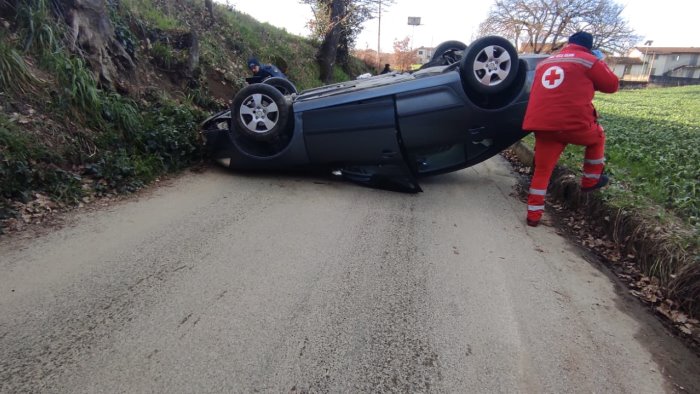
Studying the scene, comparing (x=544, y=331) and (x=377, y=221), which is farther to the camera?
(x=377, y=221)

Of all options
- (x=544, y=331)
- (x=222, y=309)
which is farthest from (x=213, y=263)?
(x=544, y=331)

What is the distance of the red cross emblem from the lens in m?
4.03

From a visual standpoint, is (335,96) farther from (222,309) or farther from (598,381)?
(598,381)

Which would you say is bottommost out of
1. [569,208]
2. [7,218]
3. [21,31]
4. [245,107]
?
[569,208]

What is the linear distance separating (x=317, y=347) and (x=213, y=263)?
1.21 m

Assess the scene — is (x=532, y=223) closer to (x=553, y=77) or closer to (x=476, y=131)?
(x=476, y=131)

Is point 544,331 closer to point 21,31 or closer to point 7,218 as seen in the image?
point 7,218

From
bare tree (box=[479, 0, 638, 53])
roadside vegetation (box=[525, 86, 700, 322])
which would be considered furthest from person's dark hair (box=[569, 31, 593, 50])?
bare tree (box=[479, 0, 638, 53])

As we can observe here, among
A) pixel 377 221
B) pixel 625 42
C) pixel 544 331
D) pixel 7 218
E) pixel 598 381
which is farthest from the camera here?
pixel 625 42

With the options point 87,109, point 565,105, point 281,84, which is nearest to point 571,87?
point 565,105

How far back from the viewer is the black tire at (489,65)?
466cm

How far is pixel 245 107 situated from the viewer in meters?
5.07

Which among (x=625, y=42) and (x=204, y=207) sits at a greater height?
(x=625, y=42)

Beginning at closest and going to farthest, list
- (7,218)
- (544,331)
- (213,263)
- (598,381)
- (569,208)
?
(598,381)
(544,331)
(213,263)
(7,218)
(569,208)
